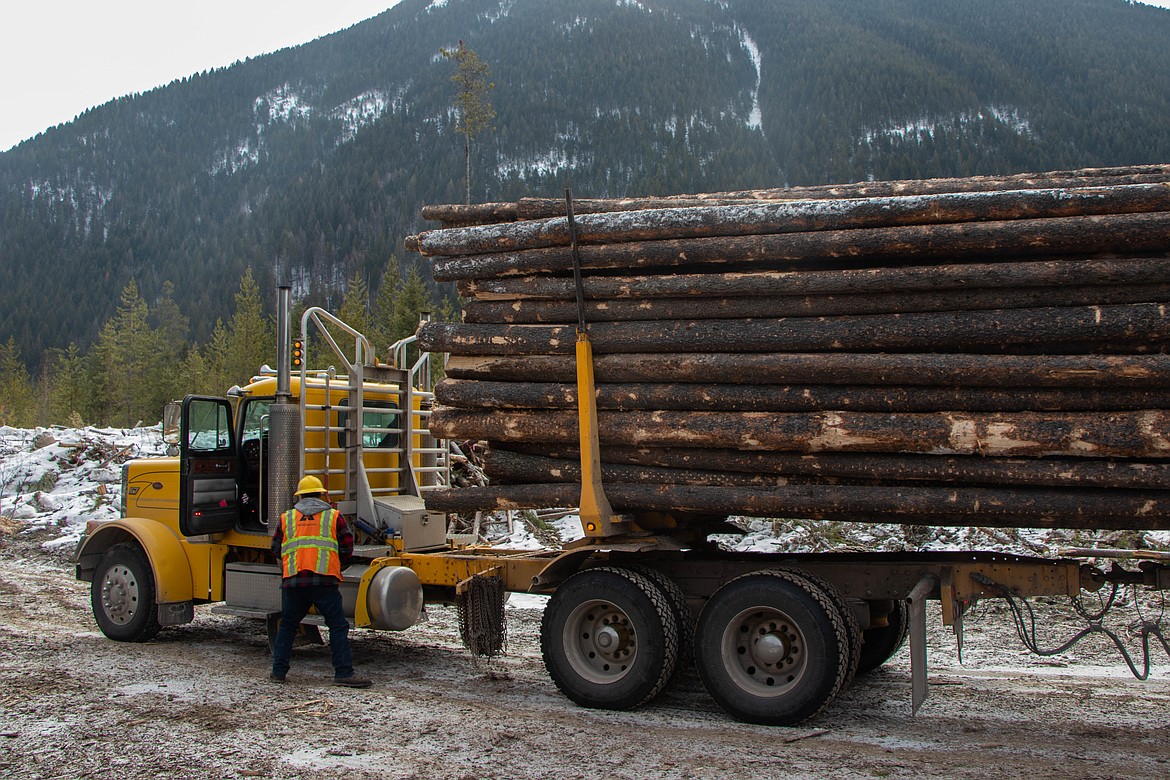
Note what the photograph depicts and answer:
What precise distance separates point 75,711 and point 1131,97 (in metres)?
132

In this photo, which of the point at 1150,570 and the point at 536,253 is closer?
the point at 1150,570

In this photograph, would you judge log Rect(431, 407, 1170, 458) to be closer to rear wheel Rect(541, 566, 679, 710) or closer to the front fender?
rear wheel Rect(541, 566, 679, 710)

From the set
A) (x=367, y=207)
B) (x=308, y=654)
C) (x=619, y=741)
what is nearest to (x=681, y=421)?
(x=619, y=741)

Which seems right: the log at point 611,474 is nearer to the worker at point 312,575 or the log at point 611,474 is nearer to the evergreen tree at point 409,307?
the worker at point 312,575

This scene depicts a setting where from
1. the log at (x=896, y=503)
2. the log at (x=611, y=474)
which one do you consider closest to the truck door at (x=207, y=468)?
the log at (x=611, y=474)

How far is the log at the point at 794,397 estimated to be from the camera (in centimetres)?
662

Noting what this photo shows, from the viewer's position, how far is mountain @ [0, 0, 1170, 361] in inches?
4168

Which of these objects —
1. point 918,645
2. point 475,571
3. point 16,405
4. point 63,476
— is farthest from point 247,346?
point 918,645

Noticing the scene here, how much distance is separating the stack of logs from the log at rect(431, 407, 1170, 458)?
0.01m

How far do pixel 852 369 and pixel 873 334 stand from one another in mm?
300

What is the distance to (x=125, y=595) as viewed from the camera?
9617mm

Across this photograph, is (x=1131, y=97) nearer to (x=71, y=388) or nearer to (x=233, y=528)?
(x=71, y=388)

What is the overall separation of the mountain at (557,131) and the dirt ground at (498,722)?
78675mm

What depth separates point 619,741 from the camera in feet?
20.7
